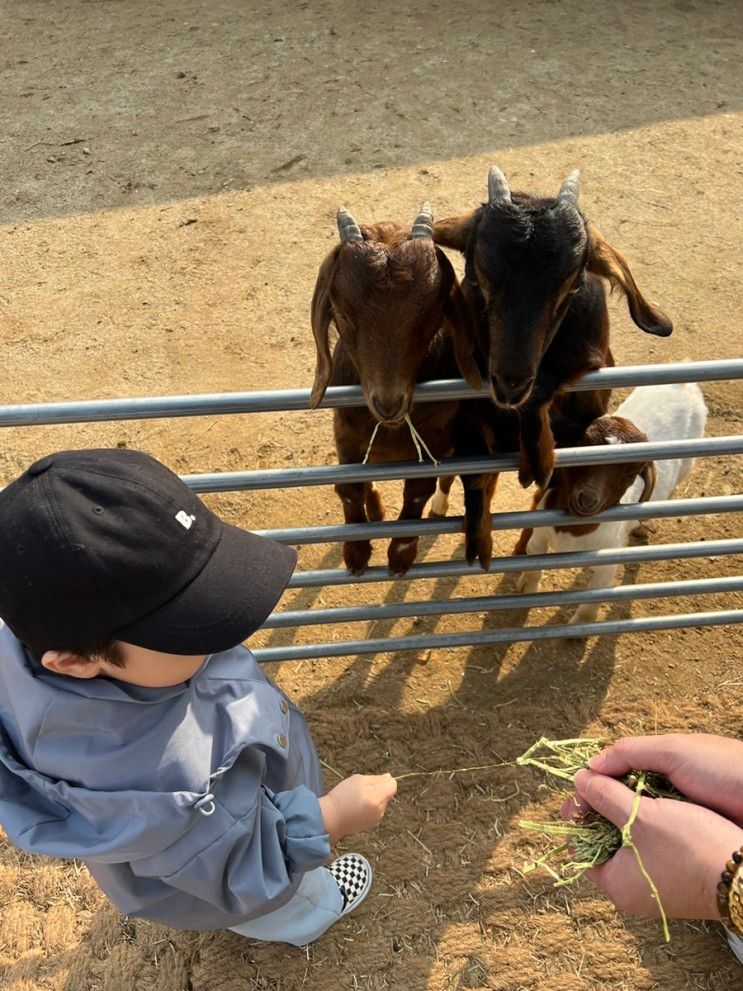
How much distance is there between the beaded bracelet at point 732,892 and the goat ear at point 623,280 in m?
1.56

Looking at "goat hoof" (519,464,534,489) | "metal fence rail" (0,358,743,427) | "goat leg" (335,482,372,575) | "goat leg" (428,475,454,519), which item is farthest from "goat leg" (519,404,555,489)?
"goat leg" (428,475,454,519)

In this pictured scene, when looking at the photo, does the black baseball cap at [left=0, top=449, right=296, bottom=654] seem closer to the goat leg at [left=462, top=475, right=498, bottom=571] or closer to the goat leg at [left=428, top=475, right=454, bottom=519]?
the goat leg at [left=462, top=475, right=498, bottom=571]

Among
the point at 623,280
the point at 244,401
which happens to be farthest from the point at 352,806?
the point at 623,280

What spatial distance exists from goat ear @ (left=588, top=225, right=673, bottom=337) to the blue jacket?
1679 mm

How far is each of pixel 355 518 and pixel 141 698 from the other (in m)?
1.59

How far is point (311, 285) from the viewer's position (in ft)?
18.5

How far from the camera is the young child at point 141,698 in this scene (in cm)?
142

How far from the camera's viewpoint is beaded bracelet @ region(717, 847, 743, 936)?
1567 millimetres

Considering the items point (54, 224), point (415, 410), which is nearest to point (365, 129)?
point (54, 224)

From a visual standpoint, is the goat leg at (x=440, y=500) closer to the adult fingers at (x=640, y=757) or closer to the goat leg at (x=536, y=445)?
the goat leg at (x=536, y=445)

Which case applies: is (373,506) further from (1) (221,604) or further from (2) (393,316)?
(1) (221,604)

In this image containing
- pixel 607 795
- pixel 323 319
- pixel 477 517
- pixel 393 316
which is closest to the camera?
pixel 607 795

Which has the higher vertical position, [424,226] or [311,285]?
[424,226]

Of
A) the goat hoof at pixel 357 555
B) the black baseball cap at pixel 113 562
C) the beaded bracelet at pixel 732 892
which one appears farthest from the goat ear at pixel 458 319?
the beaded bracelet at pixel 732 892
